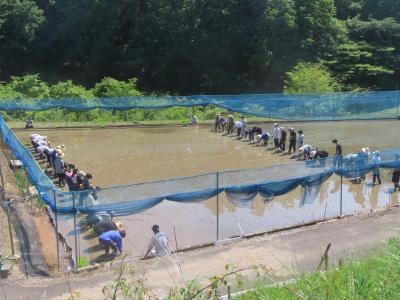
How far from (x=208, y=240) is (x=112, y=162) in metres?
9.55

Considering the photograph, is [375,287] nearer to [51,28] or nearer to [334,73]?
[334,73]

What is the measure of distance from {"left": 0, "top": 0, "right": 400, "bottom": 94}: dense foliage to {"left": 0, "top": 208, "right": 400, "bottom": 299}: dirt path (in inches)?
1217

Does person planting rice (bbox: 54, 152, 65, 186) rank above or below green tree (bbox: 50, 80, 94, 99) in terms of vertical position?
below

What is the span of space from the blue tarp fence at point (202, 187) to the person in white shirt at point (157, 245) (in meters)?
0.93

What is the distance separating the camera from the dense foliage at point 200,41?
44812 mm

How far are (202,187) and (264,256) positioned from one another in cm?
266

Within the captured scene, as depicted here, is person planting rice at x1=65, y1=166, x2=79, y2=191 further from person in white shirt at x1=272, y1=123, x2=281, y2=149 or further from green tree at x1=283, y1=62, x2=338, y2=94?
green tree at x1=283, y1=62, x2=338, y2=94

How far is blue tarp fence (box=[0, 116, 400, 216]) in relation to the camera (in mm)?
12686

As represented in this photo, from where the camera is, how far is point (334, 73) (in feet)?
149

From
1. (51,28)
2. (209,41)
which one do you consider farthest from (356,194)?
(51,28)

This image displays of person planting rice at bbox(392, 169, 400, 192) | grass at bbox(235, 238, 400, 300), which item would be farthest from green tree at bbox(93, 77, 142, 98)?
grass at bbox(235, 238, 400, 300)

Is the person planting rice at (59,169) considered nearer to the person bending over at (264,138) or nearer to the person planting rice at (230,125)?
the person bending over at (264,138)

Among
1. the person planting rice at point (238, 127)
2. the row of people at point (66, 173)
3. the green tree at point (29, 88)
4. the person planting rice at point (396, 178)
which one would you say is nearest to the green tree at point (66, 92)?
the green tree at point (29, 88)

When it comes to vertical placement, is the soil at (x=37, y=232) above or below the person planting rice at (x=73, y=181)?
below
